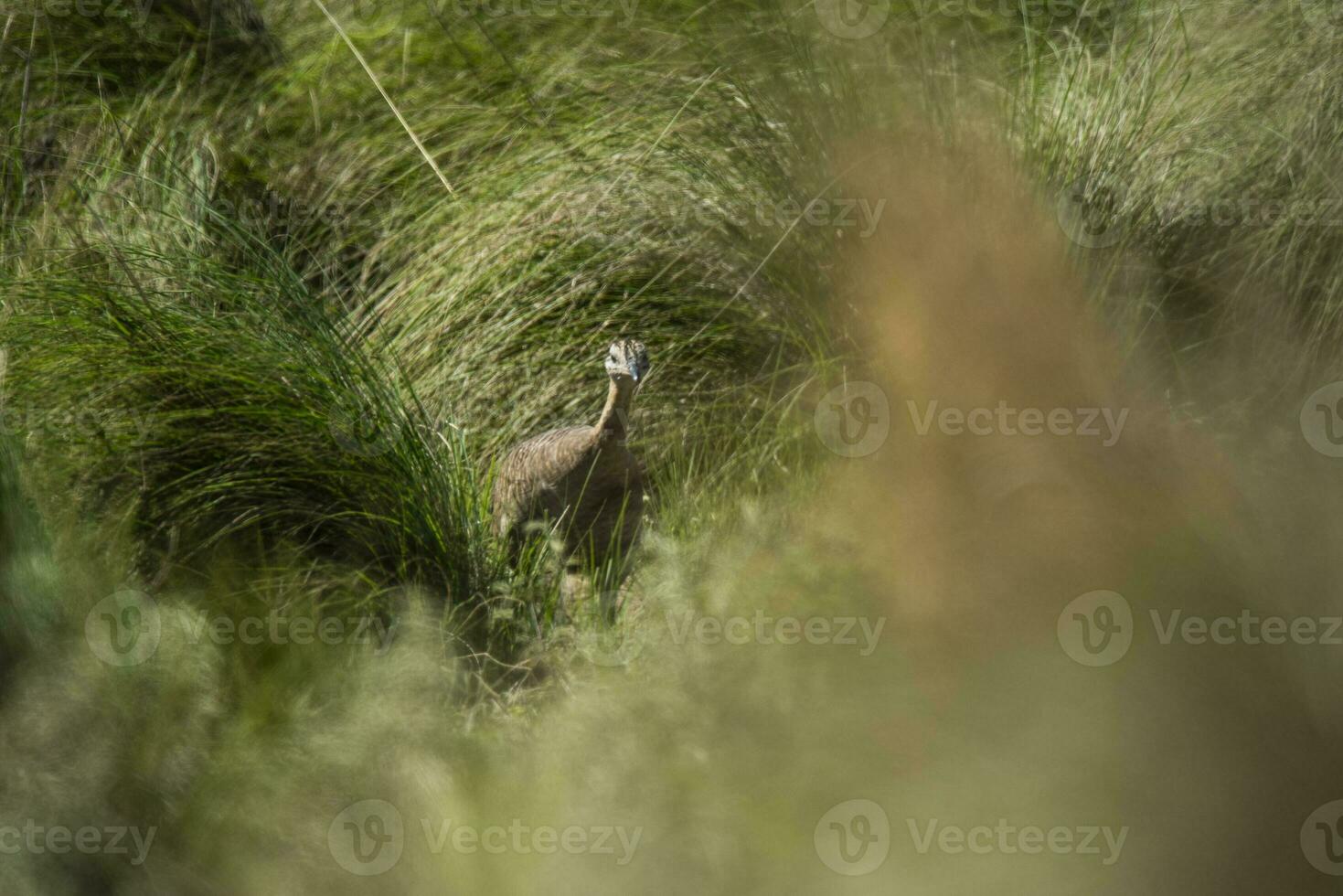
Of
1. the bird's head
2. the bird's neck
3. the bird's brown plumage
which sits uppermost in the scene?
the bird's head

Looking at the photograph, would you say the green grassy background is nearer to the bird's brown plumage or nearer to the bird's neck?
the bird's brown plumage

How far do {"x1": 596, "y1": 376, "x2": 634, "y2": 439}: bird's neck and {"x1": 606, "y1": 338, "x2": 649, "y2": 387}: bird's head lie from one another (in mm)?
12

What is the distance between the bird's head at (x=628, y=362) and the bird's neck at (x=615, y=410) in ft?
0.04

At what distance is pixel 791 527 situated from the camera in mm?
2529

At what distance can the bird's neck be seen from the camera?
10.3ft

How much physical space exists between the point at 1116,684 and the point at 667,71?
7.68 feet

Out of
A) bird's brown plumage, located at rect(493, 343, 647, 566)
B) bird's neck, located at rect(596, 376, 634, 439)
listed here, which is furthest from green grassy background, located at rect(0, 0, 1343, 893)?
bird's neck, located at rect(596, 376, 634, 439)

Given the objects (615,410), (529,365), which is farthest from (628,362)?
(529,365)

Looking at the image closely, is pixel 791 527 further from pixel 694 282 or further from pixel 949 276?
pixel 694 282

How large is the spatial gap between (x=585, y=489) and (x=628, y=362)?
0.30m

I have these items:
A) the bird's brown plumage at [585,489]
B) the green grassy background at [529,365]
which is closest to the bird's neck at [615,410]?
the bird's brown plumage at [585,489]

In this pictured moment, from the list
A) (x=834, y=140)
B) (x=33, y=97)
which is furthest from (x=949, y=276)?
(x=33, y=97)

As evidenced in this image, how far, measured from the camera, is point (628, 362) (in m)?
3.10

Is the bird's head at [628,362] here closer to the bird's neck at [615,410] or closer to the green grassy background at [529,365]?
the bird's neck at [615,410]
